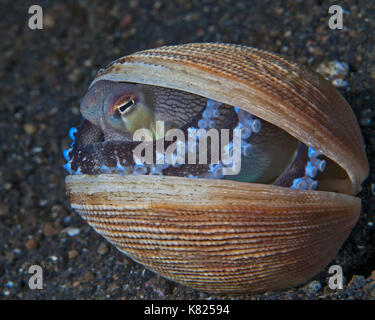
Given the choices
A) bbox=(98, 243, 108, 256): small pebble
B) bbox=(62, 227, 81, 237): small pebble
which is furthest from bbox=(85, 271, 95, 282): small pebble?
bbox=(62, 227, 81, 237): small pebble

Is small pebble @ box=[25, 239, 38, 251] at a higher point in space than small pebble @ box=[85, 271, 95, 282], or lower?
higher

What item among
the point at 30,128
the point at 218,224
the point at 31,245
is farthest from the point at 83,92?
the point at 218,224

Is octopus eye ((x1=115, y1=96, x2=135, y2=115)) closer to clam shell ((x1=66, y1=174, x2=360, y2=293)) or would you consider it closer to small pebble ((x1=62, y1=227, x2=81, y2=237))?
clam shell ((x1=66, y1=174, x2=360, y2=293))

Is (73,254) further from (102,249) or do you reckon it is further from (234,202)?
(234,202)

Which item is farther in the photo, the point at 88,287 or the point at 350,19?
the point at 350,19

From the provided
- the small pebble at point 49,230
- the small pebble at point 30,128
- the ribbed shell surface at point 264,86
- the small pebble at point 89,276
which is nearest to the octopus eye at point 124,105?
the ribbed shell surface at point 264,86

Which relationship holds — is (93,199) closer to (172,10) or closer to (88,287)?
(88,287)
